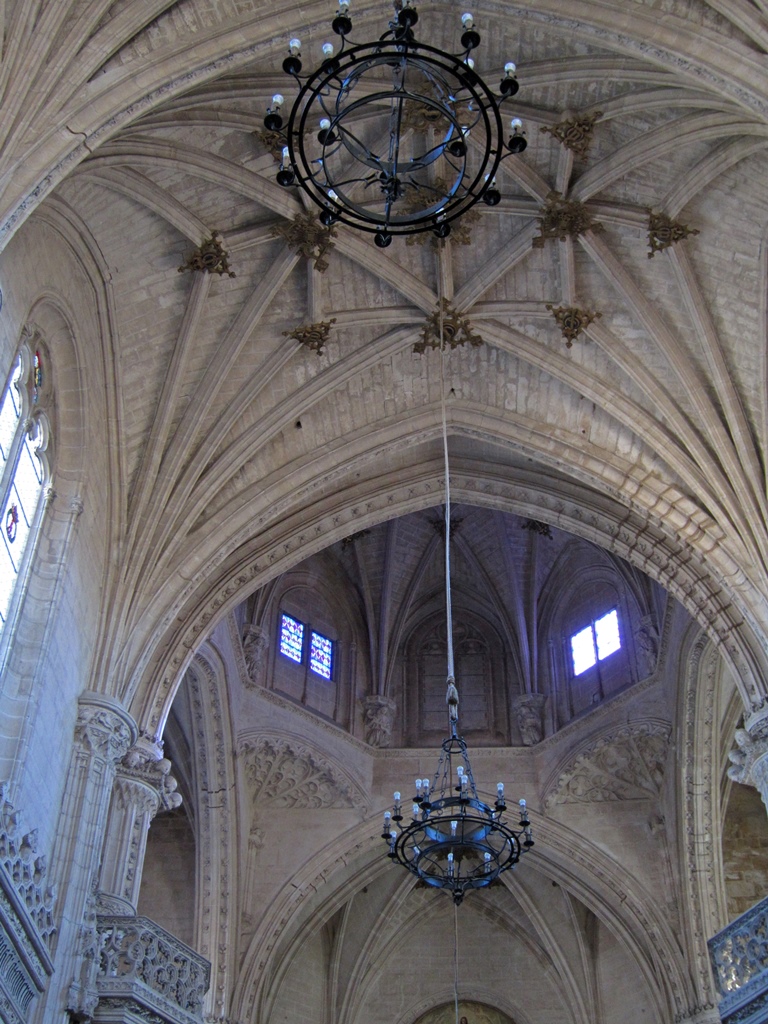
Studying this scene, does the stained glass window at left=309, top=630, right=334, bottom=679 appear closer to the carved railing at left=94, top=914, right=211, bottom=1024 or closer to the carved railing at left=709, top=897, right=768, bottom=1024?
the carved railing at left=94, top=914, right=211, bottom=1024

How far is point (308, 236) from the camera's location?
49.1 ft

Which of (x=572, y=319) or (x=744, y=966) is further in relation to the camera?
(x=572, y=319)

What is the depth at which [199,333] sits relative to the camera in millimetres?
15367

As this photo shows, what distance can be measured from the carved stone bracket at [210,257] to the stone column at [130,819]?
5.67 metres

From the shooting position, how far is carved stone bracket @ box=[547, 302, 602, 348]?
15.5 m

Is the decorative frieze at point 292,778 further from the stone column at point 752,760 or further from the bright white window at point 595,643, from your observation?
the stone column at point 752,760

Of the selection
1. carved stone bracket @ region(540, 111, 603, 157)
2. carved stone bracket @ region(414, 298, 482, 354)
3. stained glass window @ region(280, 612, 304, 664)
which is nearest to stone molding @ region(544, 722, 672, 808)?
stained glass window @ region(280, 612, 304, 664)

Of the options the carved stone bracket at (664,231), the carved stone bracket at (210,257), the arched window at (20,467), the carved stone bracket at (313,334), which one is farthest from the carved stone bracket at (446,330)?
the arched window at (20,467)

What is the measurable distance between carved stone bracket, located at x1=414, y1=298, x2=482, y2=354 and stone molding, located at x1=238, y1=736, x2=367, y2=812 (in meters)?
7.48

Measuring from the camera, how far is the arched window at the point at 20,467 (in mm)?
12031

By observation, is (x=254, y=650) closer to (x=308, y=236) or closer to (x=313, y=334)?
(x=313, y=334)

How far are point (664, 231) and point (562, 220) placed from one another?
4.13ft

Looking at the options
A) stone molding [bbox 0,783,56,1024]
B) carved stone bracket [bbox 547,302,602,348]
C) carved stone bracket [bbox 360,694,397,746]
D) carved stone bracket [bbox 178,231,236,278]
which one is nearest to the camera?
stone molding [bbox 0,783,56,1024]

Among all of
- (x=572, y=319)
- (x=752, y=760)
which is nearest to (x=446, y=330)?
(x=572, y=319)
